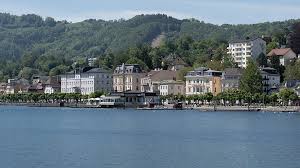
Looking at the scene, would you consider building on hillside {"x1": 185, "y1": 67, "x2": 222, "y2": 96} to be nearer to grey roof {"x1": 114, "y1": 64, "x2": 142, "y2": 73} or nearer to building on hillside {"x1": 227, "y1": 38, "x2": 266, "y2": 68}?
grey roof {"x1": 114, "y1": 64, "x2": 142, "y2": 73}

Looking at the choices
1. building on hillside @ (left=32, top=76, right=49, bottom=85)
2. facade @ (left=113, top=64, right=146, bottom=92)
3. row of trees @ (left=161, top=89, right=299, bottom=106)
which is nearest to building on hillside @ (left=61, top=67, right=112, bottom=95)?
facade @ (left=113, top=64, right=146, bottom=92)

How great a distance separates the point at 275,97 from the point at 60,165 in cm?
5473

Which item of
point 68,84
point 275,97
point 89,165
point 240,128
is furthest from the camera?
point 68,84

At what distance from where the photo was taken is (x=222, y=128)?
4956 cm

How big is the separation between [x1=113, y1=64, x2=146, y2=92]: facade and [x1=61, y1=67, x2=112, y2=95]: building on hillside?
1.86 metres

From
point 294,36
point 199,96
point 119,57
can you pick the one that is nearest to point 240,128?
point 199,96

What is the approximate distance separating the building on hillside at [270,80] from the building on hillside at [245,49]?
1666 centimetres

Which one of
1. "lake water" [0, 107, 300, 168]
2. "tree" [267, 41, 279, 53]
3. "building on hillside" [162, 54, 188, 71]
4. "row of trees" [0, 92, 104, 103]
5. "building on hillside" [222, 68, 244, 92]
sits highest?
"tree" [267, 41, 279, 53]

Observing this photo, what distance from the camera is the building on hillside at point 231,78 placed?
94750mm

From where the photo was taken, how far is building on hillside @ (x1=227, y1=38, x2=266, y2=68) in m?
113

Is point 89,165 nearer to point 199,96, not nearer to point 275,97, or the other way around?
point 275,97

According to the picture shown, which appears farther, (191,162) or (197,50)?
(197,50)

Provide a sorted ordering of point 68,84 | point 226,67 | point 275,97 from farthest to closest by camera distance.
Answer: point 68,84 < point 226,67 < point 275,97

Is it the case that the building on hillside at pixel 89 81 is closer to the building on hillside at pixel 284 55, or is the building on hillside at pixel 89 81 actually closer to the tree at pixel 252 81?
the building on hillside at pixel 284 55
